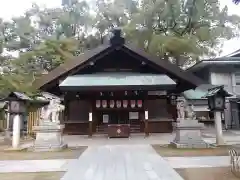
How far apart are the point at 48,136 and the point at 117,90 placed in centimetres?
522

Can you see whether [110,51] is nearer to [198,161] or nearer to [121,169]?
[198,161]

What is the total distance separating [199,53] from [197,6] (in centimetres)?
400

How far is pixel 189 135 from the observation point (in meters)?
9.98

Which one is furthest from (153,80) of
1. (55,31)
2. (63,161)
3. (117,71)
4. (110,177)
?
(55,31)

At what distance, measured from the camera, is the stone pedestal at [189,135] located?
9781mm

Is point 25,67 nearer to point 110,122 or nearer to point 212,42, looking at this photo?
point 110,122

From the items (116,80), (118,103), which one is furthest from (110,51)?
(118,103)

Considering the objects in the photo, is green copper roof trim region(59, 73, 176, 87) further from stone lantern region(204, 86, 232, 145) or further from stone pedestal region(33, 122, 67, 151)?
stone pedestal region(33, 122, 67, 151)

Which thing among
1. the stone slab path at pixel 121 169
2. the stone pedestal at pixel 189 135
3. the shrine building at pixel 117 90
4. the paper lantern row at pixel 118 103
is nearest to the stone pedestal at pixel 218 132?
the stone pedestal at pixel 189 135

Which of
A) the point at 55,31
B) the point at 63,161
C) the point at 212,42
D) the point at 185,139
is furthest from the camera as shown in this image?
the point at 55,31

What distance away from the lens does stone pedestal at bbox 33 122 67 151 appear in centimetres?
976

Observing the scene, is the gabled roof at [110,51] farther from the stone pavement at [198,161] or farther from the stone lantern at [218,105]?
the stone pavement at [198,161]

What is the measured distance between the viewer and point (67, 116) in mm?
16469

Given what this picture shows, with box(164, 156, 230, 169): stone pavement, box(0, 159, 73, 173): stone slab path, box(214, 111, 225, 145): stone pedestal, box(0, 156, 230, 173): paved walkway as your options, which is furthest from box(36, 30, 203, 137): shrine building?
box(0, 159, 73, 173): stone slab path
